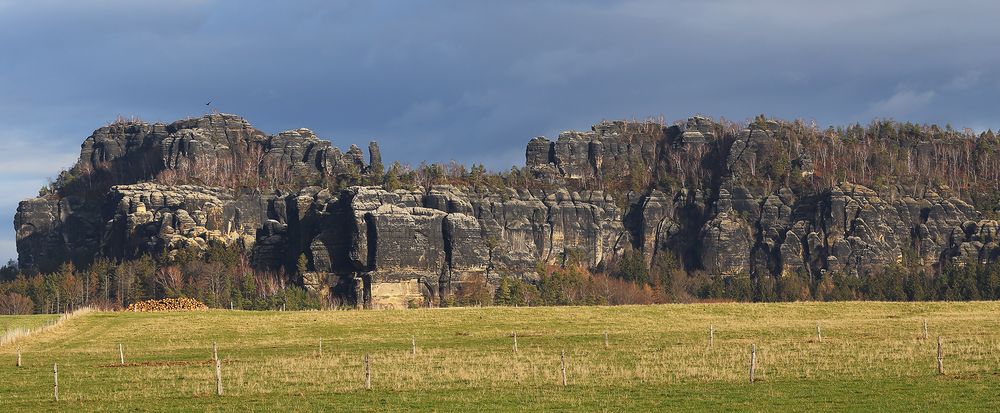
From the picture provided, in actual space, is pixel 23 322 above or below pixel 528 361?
above

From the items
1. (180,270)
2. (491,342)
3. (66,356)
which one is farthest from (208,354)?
(180,270)

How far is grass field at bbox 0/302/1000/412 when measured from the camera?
1752 inches

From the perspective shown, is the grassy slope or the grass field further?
the grassy slope

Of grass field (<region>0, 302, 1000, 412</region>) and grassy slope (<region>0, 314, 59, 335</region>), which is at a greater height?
grassy slope (<region>0, 314, 59, 335</region>)

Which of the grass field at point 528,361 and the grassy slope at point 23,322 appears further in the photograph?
the grassy slope at point 23,322

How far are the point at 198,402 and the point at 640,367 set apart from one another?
62.3ft

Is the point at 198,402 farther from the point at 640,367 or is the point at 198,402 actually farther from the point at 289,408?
the point at 640,367

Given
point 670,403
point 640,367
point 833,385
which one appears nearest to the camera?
point 670,403

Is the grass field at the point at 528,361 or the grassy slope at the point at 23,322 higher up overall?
the grassy slope at the point at 23,322

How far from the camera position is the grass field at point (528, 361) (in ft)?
146

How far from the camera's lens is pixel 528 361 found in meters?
59.3

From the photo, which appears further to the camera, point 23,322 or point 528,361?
point 23,322

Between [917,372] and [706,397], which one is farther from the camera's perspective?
[917,372]

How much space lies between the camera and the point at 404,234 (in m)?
198
